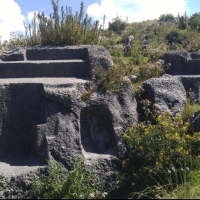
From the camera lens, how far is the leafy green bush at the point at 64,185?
6176 millimetres

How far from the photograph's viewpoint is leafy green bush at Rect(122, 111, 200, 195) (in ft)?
21.5

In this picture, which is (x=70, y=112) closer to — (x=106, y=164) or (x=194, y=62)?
(x=106, y=164)

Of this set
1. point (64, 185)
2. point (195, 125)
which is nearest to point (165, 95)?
point (195, 125)

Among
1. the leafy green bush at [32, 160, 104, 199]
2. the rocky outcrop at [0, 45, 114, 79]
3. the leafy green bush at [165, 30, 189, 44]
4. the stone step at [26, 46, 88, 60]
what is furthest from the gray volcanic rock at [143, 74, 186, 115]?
the leafy green bush at [165, 30, 189, 44]

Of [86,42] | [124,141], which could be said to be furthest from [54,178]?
[86,42]

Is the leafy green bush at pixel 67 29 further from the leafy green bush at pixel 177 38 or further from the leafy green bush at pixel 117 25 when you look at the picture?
the leafy green bush at pixel 117 25

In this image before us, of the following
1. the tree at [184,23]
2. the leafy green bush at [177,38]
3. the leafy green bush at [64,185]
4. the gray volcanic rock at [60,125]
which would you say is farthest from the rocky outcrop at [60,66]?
the tree at [184,23]

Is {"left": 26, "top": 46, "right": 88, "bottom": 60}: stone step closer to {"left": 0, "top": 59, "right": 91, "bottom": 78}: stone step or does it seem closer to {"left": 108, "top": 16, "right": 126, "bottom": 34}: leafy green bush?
{"left": 0, "top": 59, "right": 91, "bottom": 78}: stone step

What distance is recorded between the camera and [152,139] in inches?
276

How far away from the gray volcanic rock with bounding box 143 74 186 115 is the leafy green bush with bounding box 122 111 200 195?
2.57 feet

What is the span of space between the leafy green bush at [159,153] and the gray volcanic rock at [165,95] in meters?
0.78

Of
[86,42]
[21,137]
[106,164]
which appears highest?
[86,42]

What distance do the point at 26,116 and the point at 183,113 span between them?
3.02m

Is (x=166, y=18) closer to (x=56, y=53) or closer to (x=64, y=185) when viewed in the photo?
(x=56, y=53)
